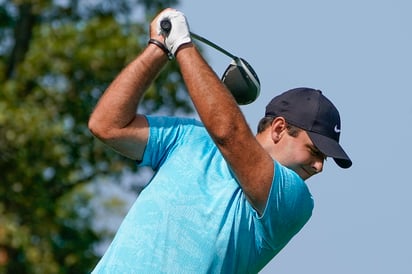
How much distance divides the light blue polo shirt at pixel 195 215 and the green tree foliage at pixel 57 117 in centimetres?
1155

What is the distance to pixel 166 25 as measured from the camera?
7305 millimetres

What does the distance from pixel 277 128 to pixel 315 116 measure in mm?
198

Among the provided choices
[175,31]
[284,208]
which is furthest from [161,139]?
[284,208]

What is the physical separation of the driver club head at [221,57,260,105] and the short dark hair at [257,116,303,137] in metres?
0.11

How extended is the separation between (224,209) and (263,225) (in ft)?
0.72

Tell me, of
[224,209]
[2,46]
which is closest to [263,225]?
[224,209]

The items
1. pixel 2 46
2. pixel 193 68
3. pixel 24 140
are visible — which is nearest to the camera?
pixel 193 68

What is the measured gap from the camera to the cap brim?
24.8 feet

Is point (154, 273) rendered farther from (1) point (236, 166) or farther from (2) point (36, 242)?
(2) point (36, 242)

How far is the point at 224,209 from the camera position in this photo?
7273 mm

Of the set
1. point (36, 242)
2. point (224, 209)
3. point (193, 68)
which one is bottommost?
point (36, 242)

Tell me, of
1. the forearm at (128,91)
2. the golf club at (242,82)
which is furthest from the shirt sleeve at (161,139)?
the golf club at (242,82)

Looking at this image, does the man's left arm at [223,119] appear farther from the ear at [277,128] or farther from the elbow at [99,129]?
the elbow at [99,129]

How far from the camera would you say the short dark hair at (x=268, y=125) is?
7.61 meters
